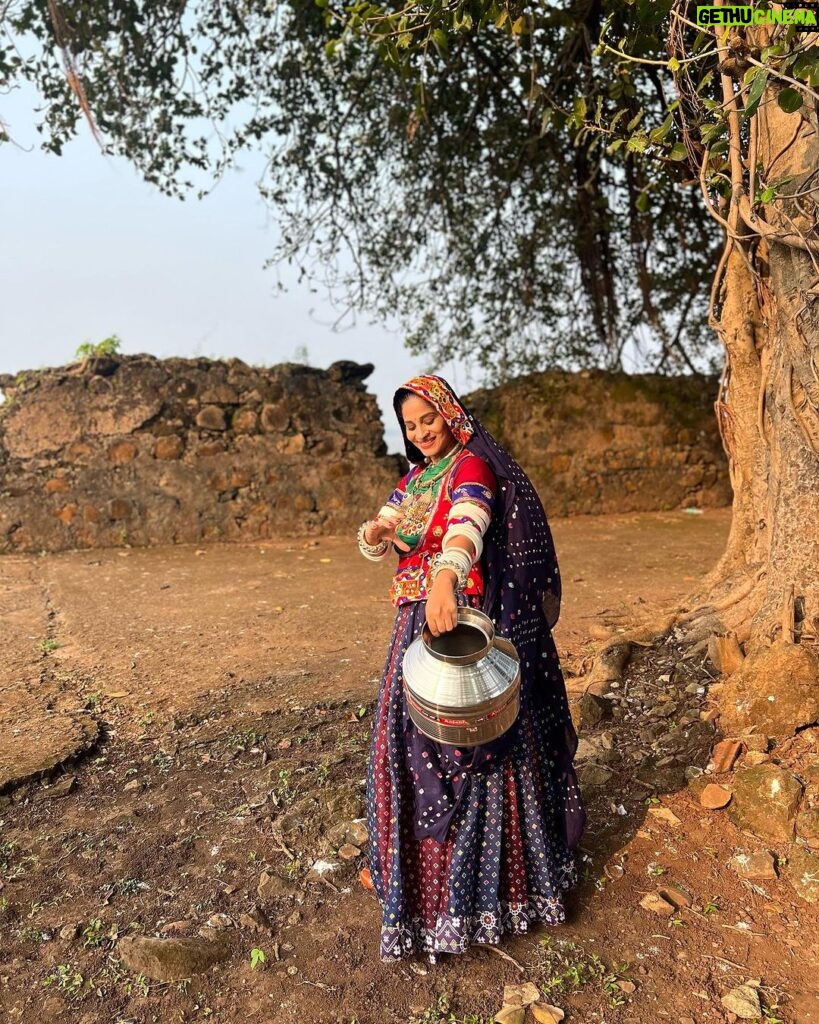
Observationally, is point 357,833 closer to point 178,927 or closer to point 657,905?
point 178,927

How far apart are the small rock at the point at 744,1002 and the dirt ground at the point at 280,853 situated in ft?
Result: 0.08

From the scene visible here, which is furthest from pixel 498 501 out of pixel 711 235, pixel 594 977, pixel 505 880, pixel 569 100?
pixel 711 235

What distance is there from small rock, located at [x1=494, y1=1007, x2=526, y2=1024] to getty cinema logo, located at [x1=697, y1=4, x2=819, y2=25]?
268 centimetres

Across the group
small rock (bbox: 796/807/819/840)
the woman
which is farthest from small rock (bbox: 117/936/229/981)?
small rock (bbox: 796/807/819/840)

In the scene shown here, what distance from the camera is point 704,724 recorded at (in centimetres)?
298

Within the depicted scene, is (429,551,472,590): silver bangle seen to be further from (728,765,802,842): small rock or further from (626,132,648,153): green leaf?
(626,132,648,153): green leaf

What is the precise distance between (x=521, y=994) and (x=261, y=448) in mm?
6531

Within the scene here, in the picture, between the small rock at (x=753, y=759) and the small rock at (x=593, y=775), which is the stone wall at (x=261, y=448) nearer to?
the small rock at (x=593, y=775)

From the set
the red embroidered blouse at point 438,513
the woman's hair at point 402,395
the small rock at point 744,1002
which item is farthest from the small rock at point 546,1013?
the woman's hair at point 402,395

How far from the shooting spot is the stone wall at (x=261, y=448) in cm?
743

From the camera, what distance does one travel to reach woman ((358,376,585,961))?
79.4 inches

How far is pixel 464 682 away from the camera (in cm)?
180

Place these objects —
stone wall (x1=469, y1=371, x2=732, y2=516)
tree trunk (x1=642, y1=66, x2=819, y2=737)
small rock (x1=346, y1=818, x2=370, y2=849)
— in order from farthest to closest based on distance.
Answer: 1. stone wall (x1=469, y1=371, x2=732, y2=516)
2. tree trunk (x1=642, y1=66, x2=819, y2=737)
3. small rock (x1=346, y1=818, x2=370, y2=849)

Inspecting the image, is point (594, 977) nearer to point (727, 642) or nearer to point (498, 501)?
point (498, 501)
